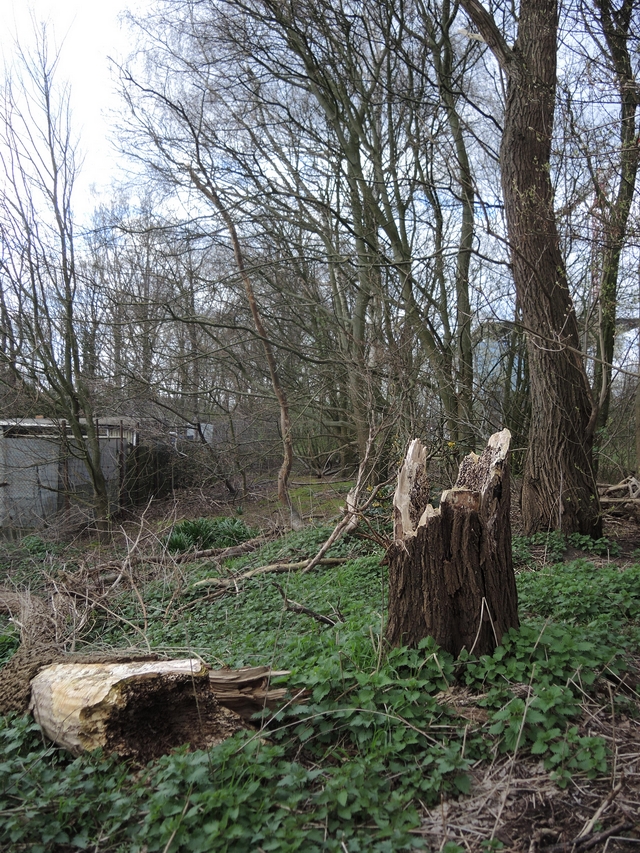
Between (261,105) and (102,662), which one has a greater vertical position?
(261,105)

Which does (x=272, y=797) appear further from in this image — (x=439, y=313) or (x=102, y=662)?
(x=439, y=313)

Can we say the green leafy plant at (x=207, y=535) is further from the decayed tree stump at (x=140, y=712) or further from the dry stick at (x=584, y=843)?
the dry stick at (x=584, y=843)

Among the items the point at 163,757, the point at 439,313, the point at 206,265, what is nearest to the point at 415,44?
the point at 439,313

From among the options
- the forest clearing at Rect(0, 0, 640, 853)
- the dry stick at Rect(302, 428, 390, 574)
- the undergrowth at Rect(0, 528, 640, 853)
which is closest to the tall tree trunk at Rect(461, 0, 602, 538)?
the forest clearing at Rect(0, 0, 640, 853)

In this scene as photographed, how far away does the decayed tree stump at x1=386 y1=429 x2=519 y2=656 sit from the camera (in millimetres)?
3221

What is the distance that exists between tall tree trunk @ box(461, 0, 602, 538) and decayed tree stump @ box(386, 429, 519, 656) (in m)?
3.68

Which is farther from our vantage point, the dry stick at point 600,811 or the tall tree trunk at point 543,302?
the tall tree trunk at point 543,302

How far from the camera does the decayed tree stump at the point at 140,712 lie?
112 inches

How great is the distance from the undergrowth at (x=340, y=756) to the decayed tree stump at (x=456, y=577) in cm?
11

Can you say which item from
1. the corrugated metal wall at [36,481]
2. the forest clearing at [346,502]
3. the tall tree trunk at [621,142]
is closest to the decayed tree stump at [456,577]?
the forest clearing at [346,502]

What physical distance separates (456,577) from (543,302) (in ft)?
14.8

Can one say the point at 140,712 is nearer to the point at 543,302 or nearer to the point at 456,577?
the point at 456,577

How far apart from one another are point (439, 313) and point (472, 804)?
10028mm

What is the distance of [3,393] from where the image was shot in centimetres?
1191
